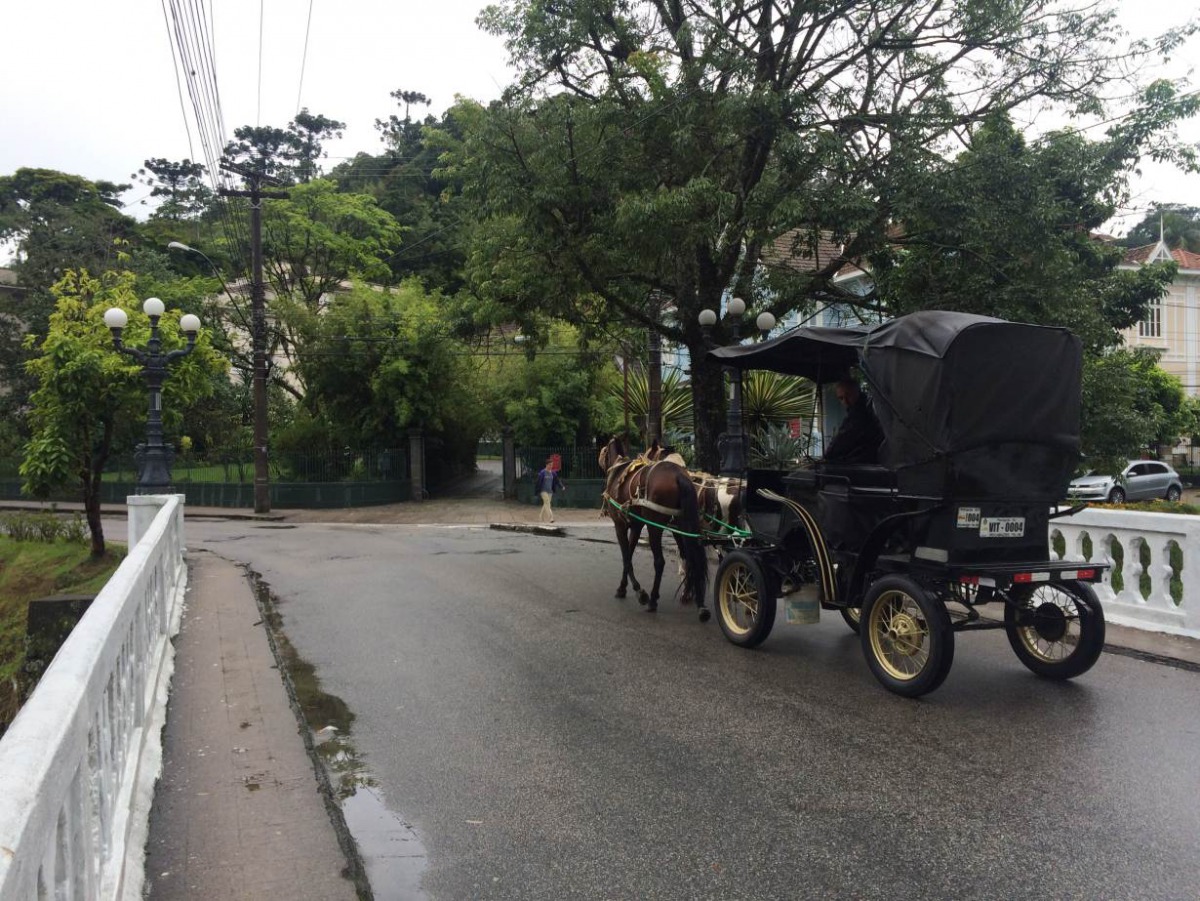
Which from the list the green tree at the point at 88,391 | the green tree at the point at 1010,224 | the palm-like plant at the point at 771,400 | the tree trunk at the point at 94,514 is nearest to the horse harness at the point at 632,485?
the green tree at the point at 1010,224

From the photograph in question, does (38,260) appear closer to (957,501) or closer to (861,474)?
(861,474)

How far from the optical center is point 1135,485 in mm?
28531

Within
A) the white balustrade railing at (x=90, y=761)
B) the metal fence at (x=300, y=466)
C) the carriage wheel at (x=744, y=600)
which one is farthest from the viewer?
the metal fence at (x=300, y=466)

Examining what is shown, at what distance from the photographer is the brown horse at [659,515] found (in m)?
8.84

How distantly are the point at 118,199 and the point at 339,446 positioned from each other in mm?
32625

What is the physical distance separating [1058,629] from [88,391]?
55.4 ft

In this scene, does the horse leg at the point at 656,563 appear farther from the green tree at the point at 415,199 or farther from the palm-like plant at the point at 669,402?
the green tree at the point at 415,199

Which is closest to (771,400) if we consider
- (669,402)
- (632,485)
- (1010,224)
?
(669,402)

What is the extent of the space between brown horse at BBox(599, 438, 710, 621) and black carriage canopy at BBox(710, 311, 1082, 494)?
9.80ft

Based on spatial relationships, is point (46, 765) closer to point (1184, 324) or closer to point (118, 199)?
point (1184, 324)

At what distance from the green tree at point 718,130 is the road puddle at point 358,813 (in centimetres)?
817

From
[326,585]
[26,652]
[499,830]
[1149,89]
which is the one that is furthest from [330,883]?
[1149,89]

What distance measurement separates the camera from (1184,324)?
37.9 m

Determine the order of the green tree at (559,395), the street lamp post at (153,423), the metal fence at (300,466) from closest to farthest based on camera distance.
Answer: the street lamp post at (153,423), the green tree at (559,395), the metal fence at (300,466)
